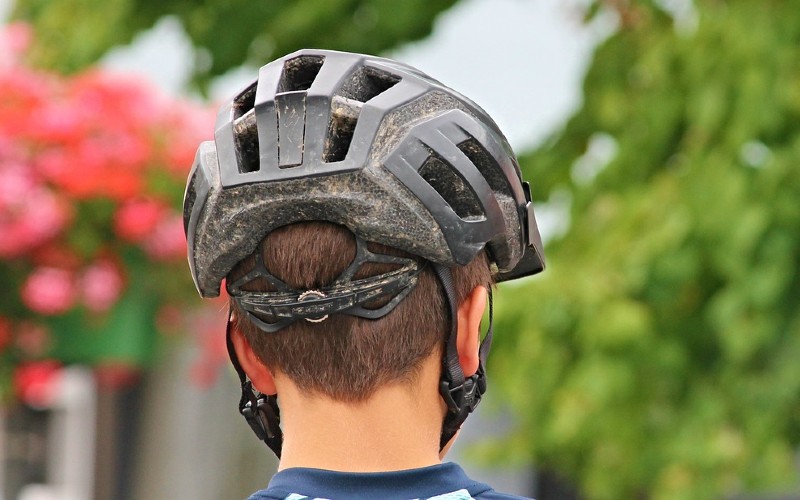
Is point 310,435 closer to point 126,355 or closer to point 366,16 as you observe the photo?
point 366,16

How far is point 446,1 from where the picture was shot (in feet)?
15.5

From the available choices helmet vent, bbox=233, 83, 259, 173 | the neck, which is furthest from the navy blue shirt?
helmet vent, bbox=233, 83, 259, 173

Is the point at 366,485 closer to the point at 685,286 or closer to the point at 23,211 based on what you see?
the point at 685,286

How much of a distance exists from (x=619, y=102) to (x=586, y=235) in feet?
1.65

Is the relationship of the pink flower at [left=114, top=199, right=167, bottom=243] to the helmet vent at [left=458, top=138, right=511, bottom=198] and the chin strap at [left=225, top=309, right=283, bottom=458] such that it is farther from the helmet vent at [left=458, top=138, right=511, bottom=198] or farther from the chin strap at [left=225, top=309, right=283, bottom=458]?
the helmet vent at [left=458, top=138, right=511, bottom=198]

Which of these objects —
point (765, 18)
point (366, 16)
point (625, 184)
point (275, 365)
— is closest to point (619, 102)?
point (625, 184)

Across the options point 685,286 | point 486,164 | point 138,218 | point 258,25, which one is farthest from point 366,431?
point 138,218

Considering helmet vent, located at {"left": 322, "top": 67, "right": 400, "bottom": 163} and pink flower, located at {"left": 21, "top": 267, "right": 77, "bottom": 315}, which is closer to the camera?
helmet vent, located at {"left": 322, "top": 67, "right": 400, "bottom": 163}

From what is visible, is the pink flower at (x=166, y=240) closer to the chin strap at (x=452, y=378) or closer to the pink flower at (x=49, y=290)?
the pink flower at (x=49, y=290)

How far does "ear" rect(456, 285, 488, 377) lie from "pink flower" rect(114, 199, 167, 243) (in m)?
4.52

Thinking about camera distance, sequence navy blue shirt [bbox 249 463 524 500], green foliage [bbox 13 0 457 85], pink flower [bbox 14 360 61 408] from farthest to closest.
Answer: pink flower [bbox 14 360 61 408]
green foliage [bbox 13 0 457 85]
navy blue shirt [bbox 249 463 524 500]

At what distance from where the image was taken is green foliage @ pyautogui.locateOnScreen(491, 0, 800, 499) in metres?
4.14

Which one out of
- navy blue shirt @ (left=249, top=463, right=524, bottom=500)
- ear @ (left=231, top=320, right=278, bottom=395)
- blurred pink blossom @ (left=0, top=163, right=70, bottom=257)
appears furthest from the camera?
blurred pink blossom @ (left=0, top=163, right=70, bottom=257)

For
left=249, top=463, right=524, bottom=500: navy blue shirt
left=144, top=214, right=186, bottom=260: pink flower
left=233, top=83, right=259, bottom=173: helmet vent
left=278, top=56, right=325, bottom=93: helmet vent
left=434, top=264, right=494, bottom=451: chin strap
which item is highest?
left=144, top=214, right=186, bottom=260: pink flower
